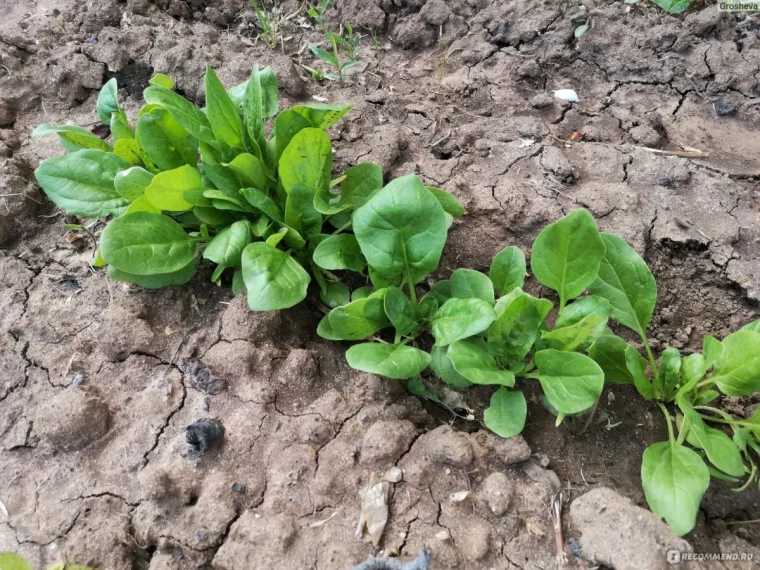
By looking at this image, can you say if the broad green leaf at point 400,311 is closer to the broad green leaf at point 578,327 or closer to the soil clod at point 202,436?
the broad green leaf at point 578,327

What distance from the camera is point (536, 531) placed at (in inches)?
51.6

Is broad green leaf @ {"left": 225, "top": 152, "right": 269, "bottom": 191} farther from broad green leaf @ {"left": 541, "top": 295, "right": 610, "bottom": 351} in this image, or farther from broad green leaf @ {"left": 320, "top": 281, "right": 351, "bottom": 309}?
broad green leaf @ {"left": 541, "top": 295, "right": 610, "bottom": 351}

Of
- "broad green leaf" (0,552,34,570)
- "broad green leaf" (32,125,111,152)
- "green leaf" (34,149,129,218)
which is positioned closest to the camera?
"broad green leaf" (0,552,34,570)

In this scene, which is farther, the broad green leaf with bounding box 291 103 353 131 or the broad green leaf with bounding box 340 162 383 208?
the broad green leaf with bounding box 340 162 383 208

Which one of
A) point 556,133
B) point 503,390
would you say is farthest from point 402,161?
point 503,390

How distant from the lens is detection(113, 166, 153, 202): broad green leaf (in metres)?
1.67

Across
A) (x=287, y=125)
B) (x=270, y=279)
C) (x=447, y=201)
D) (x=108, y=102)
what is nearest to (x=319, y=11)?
(x=108, y=102)

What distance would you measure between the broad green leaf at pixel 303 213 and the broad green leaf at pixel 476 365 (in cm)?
63

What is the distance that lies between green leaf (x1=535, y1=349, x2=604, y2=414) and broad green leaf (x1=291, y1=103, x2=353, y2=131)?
0.99m

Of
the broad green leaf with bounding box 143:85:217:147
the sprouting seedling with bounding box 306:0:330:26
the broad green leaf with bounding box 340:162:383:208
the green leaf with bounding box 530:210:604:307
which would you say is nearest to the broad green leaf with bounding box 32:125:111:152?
the broad green leaf with bounding box 143:85:217:147

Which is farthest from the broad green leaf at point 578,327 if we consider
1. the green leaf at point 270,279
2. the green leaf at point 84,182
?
the green leaf at point 84,182

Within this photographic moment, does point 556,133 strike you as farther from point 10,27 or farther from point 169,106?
point 10,27

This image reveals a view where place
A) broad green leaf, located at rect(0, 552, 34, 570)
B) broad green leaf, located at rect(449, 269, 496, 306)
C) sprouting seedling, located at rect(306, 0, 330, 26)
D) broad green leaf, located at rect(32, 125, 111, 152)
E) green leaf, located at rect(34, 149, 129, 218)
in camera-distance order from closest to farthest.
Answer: broad green leaf, located at rect(0, 552, 34, 570), broad green leaf, located at rect(449, 269, 496, 306), green leaf, located at rect(34, 149, 129, 218), broad green leaf, located at rect(32, 125, 111, 152), sprouting seedling, located at rect(306, 0, 330, 26)

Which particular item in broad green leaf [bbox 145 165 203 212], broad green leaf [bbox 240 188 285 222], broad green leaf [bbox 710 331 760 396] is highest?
broad green leaf [bbox 145 165 203 212]
